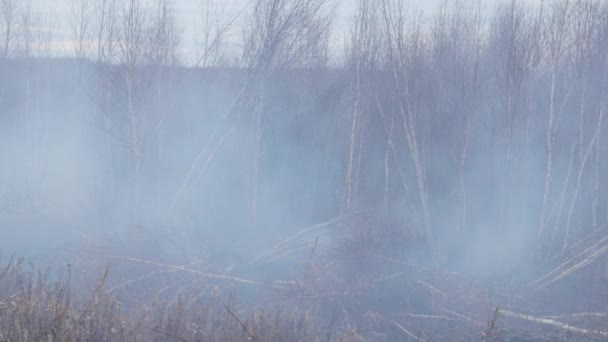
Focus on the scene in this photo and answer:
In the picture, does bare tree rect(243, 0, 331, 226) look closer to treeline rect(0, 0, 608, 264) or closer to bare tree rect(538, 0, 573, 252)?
treeline rect(0, 0, 608, 264)

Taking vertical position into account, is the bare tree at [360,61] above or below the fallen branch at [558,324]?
above

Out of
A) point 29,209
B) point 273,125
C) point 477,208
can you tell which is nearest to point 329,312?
point 477,208

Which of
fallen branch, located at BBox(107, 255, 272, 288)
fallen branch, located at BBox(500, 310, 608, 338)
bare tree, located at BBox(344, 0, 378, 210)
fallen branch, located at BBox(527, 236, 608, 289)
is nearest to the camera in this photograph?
fallen branch, located at BBox(500, 310, 608, 338)

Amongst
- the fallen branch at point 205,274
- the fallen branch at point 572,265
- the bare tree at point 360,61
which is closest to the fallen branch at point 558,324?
the fallen branch at point 572,265

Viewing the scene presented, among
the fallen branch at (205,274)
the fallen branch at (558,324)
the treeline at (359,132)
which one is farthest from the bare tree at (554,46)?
the fallen branch at (205,274)

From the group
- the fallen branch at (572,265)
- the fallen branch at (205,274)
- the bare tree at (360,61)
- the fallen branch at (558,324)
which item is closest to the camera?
the fallen branch at (558,324)

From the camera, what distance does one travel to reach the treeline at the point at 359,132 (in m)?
13.4

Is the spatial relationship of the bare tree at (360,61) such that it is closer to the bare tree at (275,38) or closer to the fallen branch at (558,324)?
the bare tree at (275,38)

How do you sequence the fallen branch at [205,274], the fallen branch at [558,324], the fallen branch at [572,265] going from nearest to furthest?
the fallen branch at [558,324]
the fallen branch at [205,274]
the fallen branch at [572,265]

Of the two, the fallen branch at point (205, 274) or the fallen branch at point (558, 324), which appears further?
the fallen branch at point (205, 274)

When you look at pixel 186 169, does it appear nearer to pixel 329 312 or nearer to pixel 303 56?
pixel 303 56

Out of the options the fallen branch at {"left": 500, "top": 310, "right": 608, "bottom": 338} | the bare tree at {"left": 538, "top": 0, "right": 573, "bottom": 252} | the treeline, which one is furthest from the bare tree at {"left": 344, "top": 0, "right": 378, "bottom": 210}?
the fallen branch at {"left": 500, "top": 310, "right": 608, "bottom": 338}

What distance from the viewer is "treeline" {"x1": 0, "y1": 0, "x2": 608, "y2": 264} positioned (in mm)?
13406

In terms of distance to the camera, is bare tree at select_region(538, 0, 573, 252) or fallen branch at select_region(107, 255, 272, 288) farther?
bare tree at select_region(538, 0, 573, 252)
